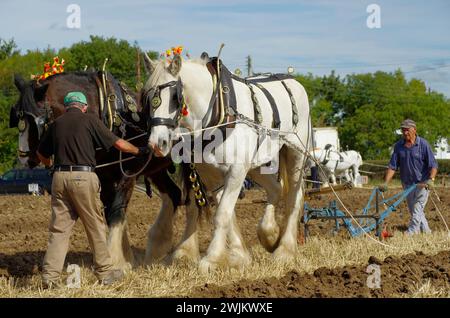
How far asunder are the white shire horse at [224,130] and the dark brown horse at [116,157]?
19.2 inches

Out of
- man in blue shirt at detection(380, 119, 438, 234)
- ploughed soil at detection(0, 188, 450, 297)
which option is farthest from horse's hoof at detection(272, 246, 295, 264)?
man in blue shirt at detection(380, 119, 438, 234)

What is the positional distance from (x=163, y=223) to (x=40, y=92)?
2005 millimetres

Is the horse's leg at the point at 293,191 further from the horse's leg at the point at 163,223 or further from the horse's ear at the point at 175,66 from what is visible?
the horse's ear at the point at 175,66

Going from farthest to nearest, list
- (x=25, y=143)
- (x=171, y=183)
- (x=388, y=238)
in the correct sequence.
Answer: (x=388, y=238)
(x=171, y=183)
(x=25, y=143)

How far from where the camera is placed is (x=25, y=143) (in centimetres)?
687

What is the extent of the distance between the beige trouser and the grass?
204 mm

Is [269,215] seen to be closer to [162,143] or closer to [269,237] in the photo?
[269,237]

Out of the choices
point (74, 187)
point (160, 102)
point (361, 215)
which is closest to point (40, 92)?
point (160, 102)

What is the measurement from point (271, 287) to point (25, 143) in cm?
247

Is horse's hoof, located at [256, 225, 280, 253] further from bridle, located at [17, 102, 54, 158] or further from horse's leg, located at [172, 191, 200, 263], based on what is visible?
bridle, located at [17, 102, 54, 158]

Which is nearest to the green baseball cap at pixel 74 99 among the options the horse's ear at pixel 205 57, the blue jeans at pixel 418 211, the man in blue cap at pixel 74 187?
the man in blue cap at pixel 74 187

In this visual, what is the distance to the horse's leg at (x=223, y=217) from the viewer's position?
6.95 metres
